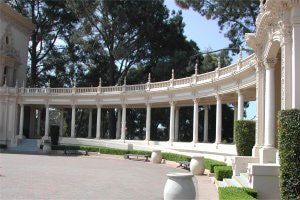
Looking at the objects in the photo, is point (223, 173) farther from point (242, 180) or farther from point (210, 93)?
point (210, 93)

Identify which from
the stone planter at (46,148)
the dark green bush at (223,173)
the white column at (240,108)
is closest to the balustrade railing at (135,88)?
the stone planter at (46,148)

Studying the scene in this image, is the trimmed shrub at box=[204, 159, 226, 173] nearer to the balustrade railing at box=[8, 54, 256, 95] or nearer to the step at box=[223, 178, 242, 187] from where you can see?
the step at box=[223, 178, 242, 187]

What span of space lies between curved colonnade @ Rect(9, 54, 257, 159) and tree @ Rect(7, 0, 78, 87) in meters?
15.9

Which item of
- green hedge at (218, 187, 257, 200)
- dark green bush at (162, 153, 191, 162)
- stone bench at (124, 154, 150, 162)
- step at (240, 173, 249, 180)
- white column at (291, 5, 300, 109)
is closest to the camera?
green hedge at (218, 187, 257, 200)

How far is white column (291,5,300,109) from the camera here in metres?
17.9

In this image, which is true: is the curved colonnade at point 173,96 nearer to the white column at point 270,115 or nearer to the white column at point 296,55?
the white column at point 270,115

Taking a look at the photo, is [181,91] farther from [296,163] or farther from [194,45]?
[296,163]

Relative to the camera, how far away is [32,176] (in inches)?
981

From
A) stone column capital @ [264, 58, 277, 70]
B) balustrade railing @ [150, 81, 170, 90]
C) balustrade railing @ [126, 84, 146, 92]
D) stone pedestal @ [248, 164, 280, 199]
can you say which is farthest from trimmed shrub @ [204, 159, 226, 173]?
balustrade railing @ [126, 84, 146, 92]

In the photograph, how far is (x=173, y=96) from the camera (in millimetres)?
52688

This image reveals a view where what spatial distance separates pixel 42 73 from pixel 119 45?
2018 centimetres

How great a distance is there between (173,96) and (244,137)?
2597 cm

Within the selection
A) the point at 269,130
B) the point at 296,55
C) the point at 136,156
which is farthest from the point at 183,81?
the point at 296,55

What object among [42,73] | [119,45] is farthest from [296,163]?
[42,73]
